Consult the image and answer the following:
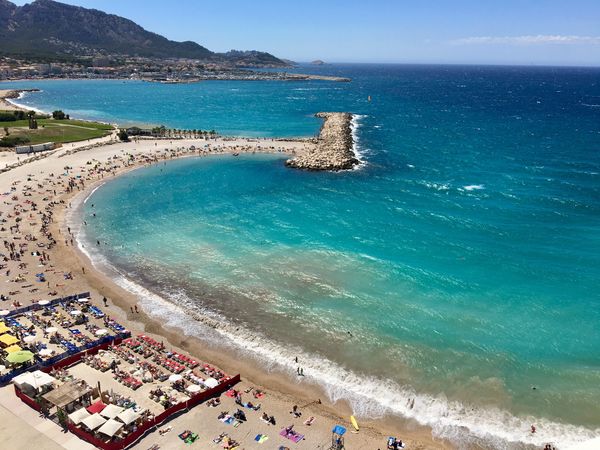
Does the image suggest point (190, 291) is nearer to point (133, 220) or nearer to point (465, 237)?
point (133, 220)

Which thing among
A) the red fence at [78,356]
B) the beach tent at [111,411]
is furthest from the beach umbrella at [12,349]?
the beach tent at [111,411]

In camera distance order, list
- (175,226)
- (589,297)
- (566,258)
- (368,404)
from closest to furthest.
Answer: (368,404) < (589,297) < (566,258) < (175,226)

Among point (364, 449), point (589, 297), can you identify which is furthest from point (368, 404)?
point (589, 297)

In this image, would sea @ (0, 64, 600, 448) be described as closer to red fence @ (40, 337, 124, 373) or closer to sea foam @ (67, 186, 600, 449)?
sea foam @ (67, 186, 600, 449)

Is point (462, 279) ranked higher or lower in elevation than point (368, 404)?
higher

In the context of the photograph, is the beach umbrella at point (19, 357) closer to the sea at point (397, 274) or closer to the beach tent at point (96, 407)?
the beach tent at point (96, 407)

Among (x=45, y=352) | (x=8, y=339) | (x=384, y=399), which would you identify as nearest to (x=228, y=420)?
(x=384, y=399)

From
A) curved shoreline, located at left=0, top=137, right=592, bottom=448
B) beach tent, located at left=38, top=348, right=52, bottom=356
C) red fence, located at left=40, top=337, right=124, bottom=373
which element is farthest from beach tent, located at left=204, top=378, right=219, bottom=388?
beach tent, located at left=38, top=348, right=52, bottom=356
